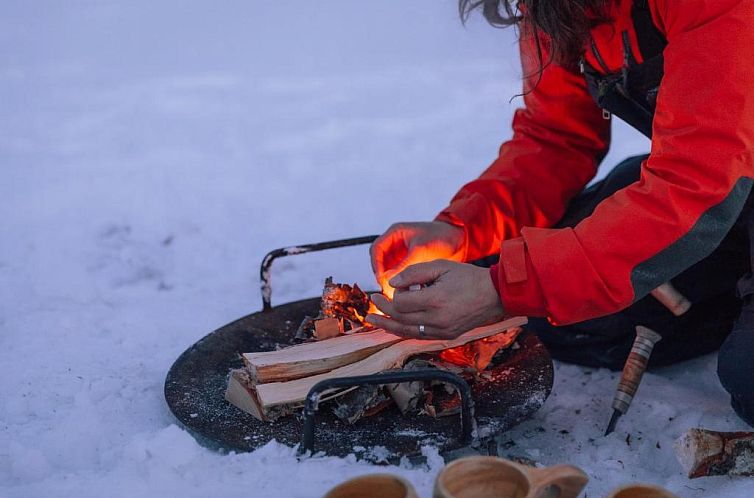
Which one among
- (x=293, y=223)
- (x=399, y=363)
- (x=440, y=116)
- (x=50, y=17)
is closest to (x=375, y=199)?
(x=293, y=223)

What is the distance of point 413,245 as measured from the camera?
8.66 ft

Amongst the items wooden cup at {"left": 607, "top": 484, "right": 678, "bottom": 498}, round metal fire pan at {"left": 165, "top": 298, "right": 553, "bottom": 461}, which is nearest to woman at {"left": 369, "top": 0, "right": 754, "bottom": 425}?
round metal fire pan at {"left": 165, "top": 298, "right": 553, "bottom": 461}

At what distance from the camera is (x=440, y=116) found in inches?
233

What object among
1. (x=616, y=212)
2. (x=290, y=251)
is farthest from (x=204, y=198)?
(x=616, y=212)

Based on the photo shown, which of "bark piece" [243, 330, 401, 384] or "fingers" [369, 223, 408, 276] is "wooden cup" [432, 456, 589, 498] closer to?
"bark piece" [243, 330, 401, 384]

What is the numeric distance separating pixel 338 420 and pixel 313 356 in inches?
8.7

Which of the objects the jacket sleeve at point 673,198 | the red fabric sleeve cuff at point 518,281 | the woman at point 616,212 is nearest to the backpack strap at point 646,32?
the woman at point 616,212

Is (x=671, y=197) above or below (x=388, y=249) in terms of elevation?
above

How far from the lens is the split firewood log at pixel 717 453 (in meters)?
1.94

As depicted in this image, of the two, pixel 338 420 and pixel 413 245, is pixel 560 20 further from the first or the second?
pixel 338 420

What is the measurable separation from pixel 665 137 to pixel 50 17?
19.9 ft

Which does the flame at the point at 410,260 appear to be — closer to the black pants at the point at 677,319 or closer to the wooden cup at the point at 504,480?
the black pants at the point at 677,319

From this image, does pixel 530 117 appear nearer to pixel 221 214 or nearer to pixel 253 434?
pixel 253 434

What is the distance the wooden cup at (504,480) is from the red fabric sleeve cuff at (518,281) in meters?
0.67
